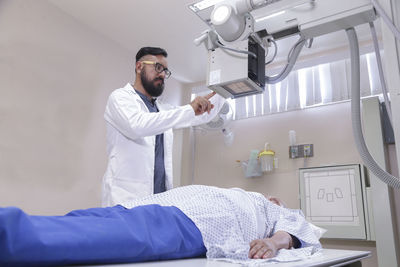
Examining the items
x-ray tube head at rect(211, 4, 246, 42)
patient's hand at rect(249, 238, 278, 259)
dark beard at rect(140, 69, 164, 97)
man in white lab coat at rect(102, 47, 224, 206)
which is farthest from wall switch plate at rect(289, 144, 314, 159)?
x-ray tube head at rect(211, 4, 246, 42)

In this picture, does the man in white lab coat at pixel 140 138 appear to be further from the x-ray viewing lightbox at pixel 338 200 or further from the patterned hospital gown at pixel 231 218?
the x-ray viewing lightbox at pixel 338 200

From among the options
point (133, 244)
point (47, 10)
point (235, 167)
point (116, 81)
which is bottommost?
point (133, 244)

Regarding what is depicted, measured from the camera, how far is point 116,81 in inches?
118

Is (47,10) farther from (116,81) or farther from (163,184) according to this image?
(163,184)

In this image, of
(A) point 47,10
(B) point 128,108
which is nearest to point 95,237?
(B) point 128,108

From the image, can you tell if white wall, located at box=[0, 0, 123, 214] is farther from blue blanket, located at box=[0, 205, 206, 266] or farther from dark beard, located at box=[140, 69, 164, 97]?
blue blanket, located at box=[0, 205, 206, 266]

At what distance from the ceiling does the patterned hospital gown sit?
5.59ft

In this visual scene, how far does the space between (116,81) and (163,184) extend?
136 centimetres

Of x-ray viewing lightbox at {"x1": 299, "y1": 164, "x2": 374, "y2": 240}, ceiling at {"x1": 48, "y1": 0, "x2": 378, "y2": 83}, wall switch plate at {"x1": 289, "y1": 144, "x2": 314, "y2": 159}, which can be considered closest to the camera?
x-ray viewing lightbox at {"x1": 299, "y1": 164, "x2": 374, "y2": 240}

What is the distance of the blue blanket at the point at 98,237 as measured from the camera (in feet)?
1.98

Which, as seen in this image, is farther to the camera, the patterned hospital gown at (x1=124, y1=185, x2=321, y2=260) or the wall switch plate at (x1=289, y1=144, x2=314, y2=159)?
the wall switch plate at (x1=289, y1=144, x2=314, y2=159)

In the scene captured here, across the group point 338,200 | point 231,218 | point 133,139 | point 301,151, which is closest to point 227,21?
point 231,218

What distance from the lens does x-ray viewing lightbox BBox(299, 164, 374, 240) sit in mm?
2262

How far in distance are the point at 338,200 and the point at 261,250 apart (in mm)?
1558
